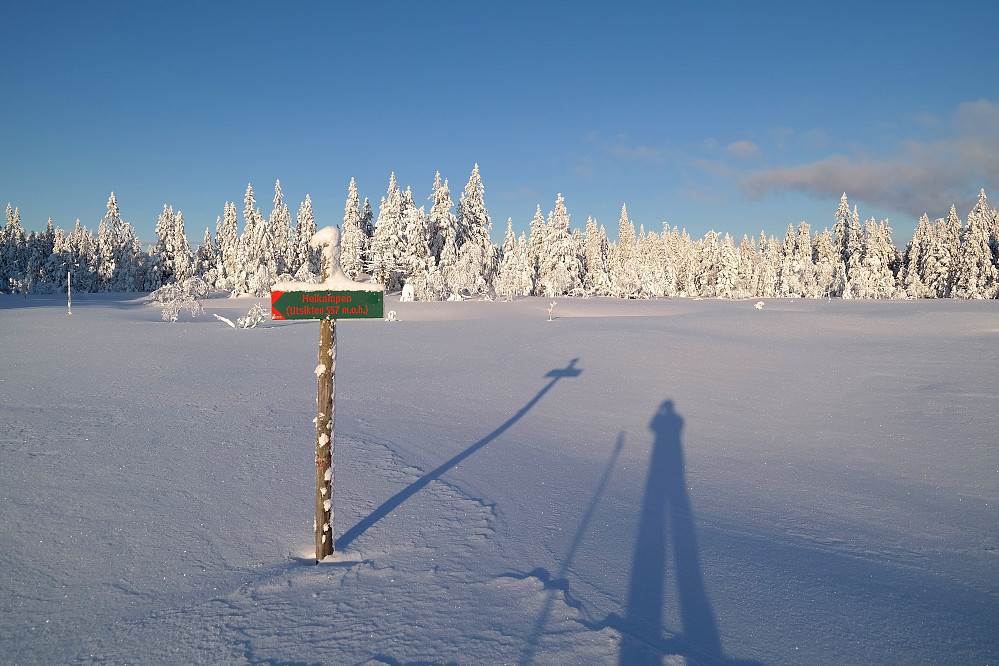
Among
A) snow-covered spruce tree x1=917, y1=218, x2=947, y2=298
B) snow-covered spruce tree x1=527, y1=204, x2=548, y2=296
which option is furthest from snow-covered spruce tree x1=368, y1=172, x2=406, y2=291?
snow-covered spruce tree x1=917, y1=218, x2=947, y2=298

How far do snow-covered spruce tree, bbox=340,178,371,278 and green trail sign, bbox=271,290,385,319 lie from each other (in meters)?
53.3

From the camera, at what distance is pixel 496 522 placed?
5.95 m

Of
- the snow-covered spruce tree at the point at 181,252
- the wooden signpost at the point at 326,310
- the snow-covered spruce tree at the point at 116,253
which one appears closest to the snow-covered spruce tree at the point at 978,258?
the wooden signpost at the point at 326,310

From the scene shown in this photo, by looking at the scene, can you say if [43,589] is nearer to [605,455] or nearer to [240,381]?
[605,455]

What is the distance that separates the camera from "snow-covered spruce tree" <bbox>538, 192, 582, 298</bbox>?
6284 centimetres

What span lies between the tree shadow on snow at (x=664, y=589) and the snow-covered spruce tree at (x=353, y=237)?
5272 cm

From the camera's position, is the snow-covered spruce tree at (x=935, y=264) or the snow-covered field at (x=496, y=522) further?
the snow-covered spruce tree at (x=935, y=264)

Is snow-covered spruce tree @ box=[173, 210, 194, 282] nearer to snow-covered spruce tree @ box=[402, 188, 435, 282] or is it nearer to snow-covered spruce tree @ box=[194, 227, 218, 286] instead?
snow-covered spruce tree @ box=[194, 227, 218, 286]

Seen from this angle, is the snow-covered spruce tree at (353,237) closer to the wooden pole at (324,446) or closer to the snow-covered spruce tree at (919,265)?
the wooden pole at (324,446)

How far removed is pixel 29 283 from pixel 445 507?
93.8m

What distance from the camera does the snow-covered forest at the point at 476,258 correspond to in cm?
5825

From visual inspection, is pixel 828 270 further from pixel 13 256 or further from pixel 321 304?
pixel 13 256

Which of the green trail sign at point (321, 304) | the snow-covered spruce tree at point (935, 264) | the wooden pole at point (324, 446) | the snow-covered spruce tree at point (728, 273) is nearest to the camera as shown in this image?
the green trail sign at point (321, 304)

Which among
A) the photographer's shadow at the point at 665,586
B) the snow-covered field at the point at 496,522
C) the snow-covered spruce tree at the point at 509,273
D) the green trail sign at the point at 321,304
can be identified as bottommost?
the photographer's shadow at the point at 665,586
